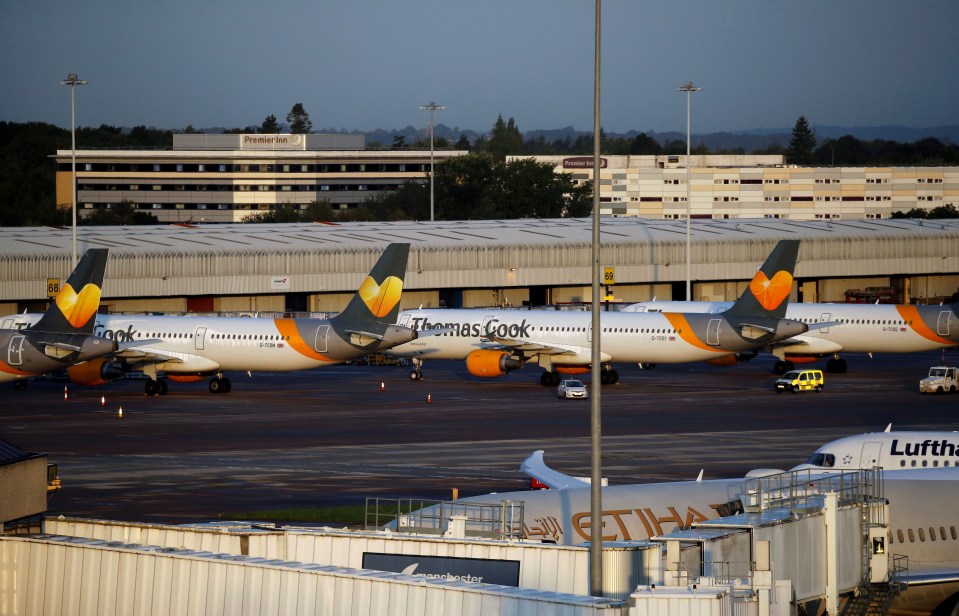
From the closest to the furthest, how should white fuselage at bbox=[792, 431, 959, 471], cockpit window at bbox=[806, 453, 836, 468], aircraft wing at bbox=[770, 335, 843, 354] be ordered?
white fuselage at bbox=[792, 431, 959, 471] < cockpit window at bbox=[806, 453, 836, 468] < aircraft wing at bbox=[770, 335, 843, 354]

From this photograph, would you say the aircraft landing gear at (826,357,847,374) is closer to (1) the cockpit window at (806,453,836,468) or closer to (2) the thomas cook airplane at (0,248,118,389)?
(2) the thomas cook airplane at (0,248,118,389)

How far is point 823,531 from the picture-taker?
899 inches

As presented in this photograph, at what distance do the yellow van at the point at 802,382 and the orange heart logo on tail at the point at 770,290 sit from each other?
516cm

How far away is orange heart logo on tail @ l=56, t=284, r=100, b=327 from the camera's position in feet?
222

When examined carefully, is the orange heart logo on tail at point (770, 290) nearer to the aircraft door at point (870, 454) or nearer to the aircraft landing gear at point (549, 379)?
the aircraft landing gear at point (549, 379)

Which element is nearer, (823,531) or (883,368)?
(823,531)

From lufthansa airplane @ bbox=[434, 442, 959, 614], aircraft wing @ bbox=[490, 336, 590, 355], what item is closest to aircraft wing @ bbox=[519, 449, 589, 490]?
lufthansa airplane @ bbox=[434, 442, 959, 614]

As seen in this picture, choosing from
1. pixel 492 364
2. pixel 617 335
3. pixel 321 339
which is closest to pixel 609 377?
pixel 617 335

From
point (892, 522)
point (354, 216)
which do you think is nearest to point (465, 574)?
point (892, 522)

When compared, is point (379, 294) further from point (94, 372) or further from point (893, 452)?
point (893, 452)

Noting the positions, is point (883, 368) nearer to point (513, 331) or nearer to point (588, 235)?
point (513, 331)

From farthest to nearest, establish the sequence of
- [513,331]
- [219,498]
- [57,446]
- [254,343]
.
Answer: [513,331] → [254,343] → [57,446] → [219,498]

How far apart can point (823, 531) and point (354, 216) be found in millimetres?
168711

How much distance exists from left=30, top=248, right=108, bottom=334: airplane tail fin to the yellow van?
35.1 metres
